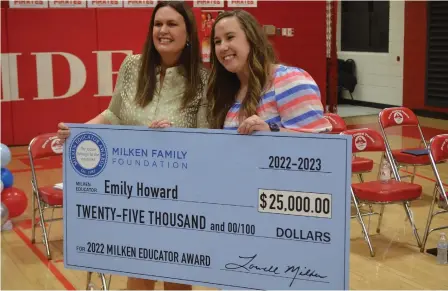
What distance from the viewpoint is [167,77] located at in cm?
309

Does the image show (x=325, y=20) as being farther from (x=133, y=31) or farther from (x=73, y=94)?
(x=73, y=94)

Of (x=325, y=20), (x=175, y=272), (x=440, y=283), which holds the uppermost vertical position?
(x=325, y=20)

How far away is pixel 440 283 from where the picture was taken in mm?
4828

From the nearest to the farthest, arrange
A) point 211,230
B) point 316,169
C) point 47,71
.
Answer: point 316,169 → point 211,230 → point 47,71

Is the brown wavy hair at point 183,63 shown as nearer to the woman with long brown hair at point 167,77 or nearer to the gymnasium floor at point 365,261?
the woman with long brown hair at point 167,77

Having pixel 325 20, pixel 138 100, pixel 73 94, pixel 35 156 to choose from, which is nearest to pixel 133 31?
pixel 73 94

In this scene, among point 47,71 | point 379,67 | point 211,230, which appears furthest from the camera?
point 379,67

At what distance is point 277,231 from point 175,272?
52 centimetres

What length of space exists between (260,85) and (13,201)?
4.30 metres

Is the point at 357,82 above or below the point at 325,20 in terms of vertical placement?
below

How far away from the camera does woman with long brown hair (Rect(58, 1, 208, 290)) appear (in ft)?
9.82

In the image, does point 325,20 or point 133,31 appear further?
point 325,20
